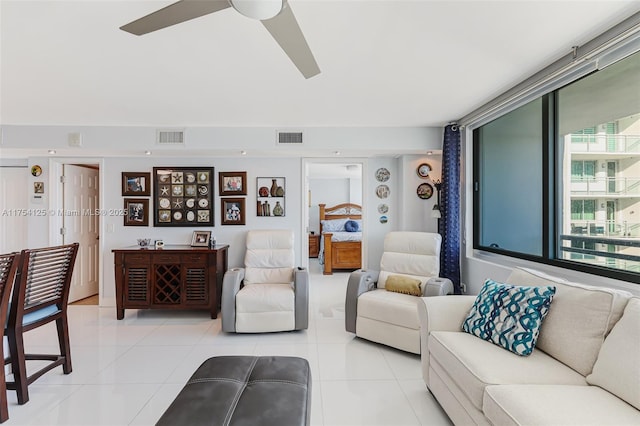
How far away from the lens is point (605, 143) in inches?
83.4

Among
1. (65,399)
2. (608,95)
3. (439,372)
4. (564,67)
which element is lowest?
(65,399)

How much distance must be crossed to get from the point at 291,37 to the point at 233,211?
297 centimetres

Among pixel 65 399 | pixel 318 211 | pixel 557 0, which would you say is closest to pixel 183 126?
pixel 65 399

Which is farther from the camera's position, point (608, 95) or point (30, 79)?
point (30, 79)

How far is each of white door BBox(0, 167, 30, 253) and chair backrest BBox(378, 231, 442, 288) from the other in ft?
16.4

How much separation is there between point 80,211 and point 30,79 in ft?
8.28

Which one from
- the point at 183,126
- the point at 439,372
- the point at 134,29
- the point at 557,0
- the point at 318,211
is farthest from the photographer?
the point at 318,211

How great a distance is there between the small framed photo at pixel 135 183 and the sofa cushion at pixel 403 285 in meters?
3.35

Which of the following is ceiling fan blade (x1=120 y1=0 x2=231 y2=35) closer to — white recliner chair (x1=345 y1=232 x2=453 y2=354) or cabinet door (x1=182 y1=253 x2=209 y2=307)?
white recliner chair (x1=345 y1=232 x2=453 y2=354)

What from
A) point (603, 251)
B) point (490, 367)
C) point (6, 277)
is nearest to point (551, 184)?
point (603, 251)

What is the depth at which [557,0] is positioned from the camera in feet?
5.09

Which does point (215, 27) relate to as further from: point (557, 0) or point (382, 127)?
point (382, 127)

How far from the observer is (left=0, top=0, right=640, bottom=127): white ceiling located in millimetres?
1613

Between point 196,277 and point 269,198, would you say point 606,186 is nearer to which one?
point 269,198
